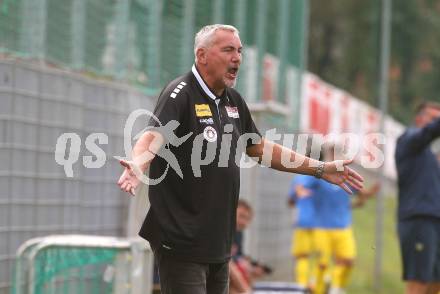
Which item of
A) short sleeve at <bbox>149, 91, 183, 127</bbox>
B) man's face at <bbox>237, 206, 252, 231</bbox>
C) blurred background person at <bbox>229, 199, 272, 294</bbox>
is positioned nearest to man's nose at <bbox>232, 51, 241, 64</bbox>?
short sleeve at <bbox>149, 91, 183, 127</bbox>

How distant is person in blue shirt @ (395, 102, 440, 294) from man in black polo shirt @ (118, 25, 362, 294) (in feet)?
13.6

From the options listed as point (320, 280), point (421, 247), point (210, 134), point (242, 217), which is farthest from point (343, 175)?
point (320, 280)

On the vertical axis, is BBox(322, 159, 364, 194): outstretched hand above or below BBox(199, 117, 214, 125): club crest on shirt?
below

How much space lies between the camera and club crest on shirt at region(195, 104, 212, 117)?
6.93m

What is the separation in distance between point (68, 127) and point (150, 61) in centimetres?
237

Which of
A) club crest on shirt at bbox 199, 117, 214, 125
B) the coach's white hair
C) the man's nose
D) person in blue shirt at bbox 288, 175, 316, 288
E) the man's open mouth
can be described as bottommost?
person in blue shirt at bbox 288, 175, 316, 288

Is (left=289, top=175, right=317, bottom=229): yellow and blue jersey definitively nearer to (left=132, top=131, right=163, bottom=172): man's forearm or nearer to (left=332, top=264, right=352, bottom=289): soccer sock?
(left=332, top=264, right=352, bottom=289): soccer sock

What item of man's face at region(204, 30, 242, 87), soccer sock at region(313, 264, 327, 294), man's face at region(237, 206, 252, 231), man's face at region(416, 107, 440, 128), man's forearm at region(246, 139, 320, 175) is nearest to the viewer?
man's face at region(204, 30, 242, 87)

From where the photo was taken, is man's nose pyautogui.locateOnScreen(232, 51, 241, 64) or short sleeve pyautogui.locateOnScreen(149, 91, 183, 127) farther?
man's nose pyautogui.locateOnScreen(232, 51, 241, 64)

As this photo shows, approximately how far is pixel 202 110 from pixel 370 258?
17273mm

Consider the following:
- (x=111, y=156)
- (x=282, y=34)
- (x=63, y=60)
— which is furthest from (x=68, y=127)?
(x=282, y=34)

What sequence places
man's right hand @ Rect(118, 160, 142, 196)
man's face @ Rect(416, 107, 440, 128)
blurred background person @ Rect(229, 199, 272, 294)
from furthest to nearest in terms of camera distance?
blurred background person @ Rect(229, 199, 272, 294)
man's face @ Rect(416, 107, 440, 128)
man's right hand @ Rect(118, 160, 142, 196)

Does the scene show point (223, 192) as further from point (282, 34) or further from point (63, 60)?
point (282, 34)

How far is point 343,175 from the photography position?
739 cm
